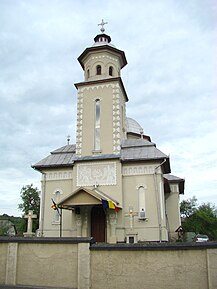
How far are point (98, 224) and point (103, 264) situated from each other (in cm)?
1113

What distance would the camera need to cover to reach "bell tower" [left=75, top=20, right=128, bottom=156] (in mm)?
22234

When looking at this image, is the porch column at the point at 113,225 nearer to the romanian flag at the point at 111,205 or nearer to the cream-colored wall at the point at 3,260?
the romanian flag at the point at 111,205

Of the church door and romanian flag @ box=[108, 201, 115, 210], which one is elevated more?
romanian flag @ box=[108, 201, 115, 210]

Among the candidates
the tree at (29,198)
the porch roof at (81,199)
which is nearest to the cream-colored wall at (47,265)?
the porch roof at (81,199)

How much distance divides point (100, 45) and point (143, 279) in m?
20.0

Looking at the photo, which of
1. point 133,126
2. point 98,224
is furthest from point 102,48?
point 98,224

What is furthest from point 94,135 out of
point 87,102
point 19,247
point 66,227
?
point 19,247

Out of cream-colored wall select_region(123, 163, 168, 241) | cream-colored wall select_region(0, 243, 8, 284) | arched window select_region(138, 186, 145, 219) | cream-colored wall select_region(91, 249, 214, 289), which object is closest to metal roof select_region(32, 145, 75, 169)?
cream-colored wall select_region(123, 163, 168, 241)

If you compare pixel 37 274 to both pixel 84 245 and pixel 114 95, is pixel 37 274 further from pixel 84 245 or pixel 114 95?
pixel 114 95

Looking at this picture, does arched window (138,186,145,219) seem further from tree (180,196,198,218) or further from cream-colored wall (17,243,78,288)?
tree (180,196,198,218)

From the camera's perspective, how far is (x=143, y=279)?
930 centimetres

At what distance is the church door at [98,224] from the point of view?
67.2ft

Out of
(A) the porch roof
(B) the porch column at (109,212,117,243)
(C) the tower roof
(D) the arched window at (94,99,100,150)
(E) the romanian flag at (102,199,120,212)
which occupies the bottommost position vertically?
(B) the porch column at (109,212,117,243)

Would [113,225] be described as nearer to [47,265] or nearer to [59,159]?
[59,159]
